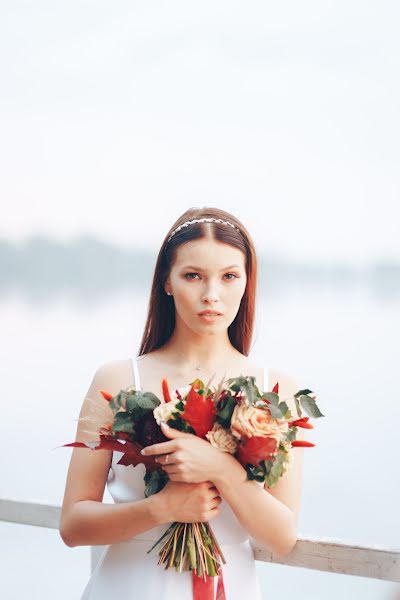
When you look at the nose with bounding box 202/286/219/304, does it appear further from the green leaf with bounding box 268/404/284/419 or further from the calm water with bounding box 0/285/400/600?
the calm water with bounding box 0/285/400/600

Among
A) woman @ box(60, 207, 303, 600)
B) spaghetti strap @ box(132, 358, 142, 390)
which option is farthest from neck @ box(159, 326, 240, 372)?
spaghetti strap @ box(132, 358, 142, 390)

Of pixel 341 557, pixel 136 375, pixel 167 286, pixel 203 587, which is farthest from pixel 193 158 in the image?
pixel 203 587

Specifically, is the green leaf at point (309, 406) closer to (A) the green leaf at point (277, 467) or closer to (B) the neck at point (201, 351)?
(A) the green leaf at point (277, 467)

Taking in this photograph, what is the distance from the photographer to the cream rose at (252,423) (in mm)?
2232

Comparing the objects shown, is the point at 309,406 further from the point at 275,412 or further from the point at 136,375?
the point at 136,375

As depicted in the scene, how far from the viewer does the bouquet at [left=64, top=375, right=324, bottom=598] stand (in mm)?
2266

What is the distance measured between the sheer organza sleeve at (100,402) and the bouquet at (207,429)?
126mm

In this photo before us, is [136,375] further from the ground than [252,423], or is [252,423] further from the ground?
[136,375]

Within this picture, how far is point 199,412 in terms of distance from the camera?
2.29 metres

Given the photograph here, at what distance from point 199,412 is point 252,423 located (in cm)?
14

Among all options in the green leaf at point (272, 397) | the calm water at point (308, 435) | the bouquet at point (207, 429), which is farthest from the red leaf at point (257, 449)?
the calm water at point (308, 435)

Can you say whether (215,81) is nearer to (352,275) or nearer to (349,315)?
(349,315)

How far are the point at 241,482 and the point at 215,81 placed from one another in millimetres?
29462

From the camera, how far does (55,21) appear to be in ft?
78.9
